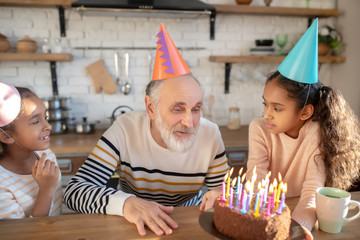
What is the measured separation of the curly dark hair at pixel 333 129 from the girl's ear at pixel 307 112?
0.01 m

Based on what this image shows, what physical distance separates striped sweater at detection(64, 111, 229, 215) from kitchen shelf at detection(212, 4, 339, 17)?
5.13ft

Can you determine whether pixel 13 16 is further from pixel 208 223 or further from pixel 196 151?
pixel 208 223

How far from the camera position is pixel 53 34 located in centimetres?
270

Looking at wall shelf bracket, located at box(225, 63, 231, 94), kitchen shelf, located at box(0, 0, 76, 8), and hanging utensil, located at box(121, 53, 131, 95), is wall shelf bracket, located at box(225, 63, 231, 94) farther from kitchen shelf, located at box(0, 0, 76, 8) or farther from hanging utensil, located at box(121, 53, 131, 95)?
A: kitchen shelf, located at box(0, 0, 76, 8)

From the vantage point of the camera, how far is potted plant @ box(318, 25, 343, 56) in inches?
116

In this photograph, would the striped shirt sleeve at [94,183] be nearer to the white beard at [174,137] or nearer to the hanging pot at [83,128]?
the white beard at [174,137]

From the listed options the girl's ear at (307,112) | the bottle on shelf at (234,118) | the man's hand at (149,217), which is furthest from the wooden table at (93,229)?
the bottle on shelf at (234,118)

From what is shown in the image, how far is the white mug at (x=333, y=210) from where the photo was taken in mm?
854

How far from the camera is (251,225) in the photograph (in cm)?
75

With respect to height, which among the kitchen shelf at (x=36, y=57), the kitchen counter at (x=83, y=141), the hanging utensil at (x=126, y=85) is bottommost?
the kitchen counter at (x=83, y=141)

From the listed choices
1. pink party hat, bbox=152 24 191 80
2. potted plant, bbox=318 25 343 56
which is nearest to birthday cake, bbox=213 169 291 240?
pink party hat, bbox=152 24 191 80

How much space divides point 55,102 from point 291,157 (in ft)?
6.42

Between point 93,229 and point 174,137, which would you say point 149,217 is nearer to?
point 93,229

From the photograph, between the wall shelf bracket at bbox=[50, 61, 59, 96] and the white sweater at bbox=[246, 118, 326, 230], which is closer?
the white sweater at bbox=[246, 118, 326, 230]
